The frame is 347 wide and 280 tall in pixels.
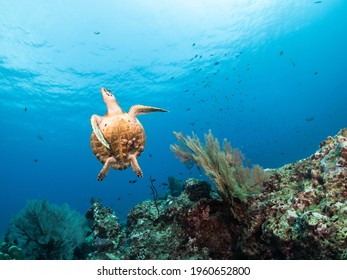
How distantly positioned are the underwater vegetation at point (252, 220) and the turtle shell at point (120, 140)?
1230 mm

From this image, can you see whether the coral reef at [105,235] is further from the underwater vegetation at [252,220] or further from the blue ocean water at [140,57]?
the blue ocean water at [140,57]

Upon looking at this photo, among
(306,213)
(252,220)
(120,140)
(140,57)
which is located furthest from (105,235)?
(140,57)

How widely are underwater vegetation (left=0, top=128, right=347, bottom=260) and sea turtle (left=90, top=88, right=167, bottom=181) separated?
4.10 feet

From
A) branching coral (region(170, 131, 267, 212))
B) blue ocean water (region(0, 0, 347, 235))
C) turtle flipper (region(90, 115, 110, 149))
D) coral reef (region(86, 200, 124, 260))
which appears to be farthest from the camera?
blue ocean water (region(0, 0, 347, 235))

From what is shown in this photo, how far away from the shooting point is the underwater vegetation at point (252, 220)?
3.51 m

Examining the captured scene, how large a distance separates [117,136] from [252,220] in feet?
9.15

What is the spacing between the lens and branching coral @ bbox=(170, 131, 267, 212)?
182 inches

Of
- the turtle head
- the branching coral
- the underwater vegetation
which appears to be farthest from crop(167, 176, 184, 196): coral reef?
the turtle head

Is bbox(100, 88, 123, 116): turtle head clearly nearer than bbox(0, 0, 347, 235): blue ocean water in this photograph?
Yes

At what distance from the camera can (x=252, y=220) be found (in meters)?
4.42

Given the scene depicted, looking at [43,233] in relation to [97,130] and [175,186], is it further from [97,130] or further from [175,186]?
[175,186]

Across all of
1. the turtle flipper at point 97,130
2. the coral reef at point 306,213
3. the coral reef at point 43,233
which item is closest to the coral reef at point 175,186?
the coral reef at point 43,233

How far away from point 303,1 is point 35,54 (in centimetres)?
3372

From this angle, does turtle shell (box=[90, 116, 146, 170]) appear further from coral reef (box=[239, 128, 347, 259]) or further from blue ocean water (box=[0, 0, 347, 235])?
blue ocean water (box=[0, 0, 347, 235])
